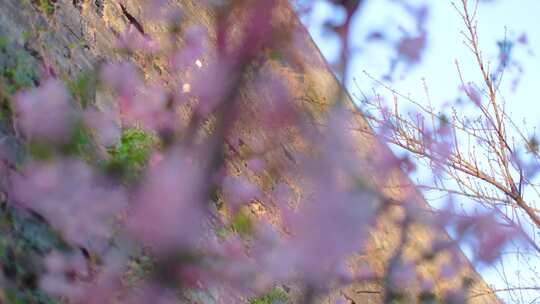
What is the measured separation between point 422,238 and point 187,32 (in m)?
1.71

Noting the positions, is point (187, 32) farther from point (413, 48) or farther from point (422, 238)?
point (422, 238)

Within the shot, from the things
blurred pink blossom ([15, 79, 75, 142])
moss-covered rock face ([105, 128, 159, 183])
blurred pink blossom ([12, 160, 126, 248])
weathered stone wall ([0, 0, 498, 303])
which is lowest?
blurred pink blossom ([12, 160, 126, 248])

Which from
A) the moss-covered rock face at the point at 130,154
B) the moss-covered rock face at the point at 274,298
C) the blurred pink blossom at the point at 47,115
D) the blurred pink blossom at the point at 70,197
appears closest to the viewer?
the blurred pink blossom at the point at 70,197

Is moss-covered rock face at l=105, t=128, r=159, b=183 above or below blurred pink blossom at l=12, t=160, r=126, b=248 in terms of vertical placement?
above

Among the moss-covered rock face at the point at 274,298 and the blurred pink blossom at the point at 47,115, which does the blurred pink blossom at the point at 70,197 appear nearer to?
the blurred pink blossom at the point at 47,115

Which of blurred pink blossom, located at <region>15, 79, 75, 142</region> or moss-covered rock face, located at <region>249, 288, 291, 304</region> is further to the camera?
moss-covered rock face, located at <region>249, 288, 291, 304</region>

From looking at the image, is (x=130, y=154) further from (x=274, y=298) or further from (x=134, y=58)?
(x=274, y=298)

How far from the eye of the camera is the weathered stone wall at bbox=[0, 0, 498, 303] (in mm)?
1920

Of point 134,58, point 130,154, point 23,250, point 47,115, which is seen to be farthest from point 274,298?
point 47,115

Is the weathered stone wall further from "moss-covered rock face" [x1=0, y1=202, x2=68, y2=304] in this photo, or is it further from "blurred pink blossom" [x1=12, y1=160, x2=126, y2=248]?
"moss-covered rock face" [x1=0, y1=202, x2=68, y2=304]

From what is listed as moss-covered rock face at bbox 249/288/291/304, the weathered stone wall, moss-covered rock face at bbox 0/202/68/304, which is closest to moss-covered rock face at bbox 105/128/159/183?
the weathered stone wall

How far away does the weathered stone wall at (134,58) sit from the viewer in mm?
1920

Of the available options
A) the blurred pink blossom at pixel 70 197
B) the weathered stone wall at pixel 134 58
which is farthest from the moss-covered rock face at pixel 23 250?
the weathered stone wall at pixel 134 58

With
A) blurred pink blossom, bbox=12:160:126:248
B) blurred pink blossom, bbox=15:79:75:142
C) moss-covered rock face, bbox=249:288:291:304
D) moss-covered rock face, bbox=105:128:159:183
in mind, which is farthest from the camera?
moss-covered rock face, bbox=249:288:291:304
